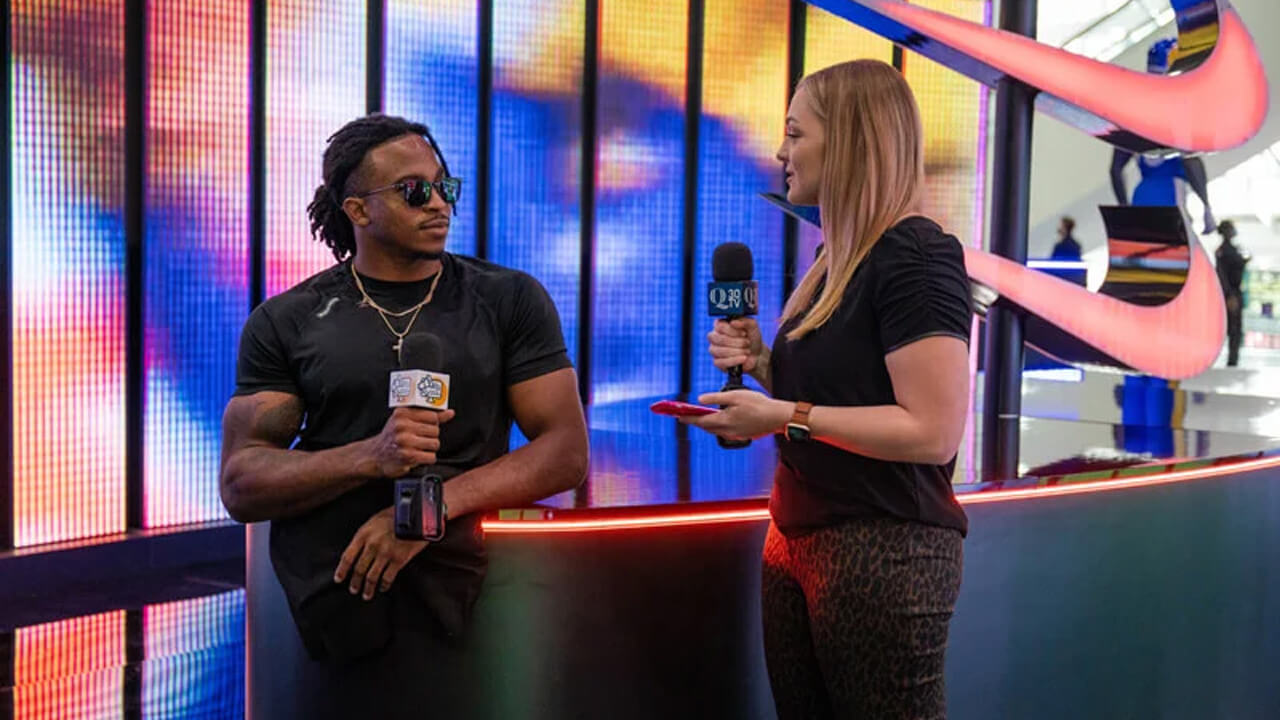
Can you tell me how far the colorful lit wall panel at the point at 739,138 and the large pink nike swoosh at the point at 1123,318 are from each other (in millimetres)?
2118

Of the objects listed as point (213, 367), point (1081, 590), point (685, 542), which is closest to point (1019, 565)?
point (1081, 590)

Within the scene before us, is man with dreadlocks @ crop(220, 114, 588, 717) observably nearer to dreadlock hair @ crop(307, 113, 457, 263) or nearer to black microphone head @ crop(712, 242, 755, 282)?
dreadlock hair @ crop(307, 113, 457, 263)

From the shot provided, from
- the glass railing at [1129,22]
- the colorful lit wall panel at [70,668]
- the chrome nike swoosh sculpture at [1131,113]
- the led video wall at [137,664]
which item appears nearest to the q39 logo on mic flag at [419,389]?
the led video wall at [137,664]

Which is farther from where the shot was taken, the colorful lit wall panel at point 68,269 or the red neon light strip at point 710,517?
the colorful lit wall panel at point 68,269

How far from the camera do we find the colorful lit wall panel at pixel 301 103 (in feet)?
20.3

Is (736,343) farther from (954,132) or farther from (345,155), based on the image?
(954,132)

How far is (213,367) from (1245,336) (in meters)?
6.79

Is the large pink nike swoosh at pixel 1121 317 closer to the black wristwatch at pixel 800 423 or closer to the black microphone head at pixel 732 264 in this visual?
the black microphone head at pixel 732 264

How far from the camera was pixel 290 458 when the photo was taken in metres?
2.05

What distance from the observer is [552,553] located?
2.37 m

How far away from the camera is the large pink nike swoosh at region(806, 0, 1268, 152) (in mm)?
5258

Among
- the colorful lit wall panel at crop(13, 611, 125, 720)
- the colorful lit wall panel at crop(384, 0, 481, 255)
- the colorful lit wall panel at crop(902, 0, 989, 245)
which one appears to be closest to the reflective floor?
the colorful lit wall panel at crop(13, 611, 125, 720)

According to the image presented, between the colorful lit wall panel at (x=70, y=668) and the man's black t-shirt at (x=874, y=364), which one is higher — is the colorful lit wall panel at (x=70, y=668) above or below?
below

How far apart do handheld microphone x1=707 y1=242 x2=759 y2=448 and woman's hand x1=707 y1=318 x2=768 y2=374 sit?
1 cm
